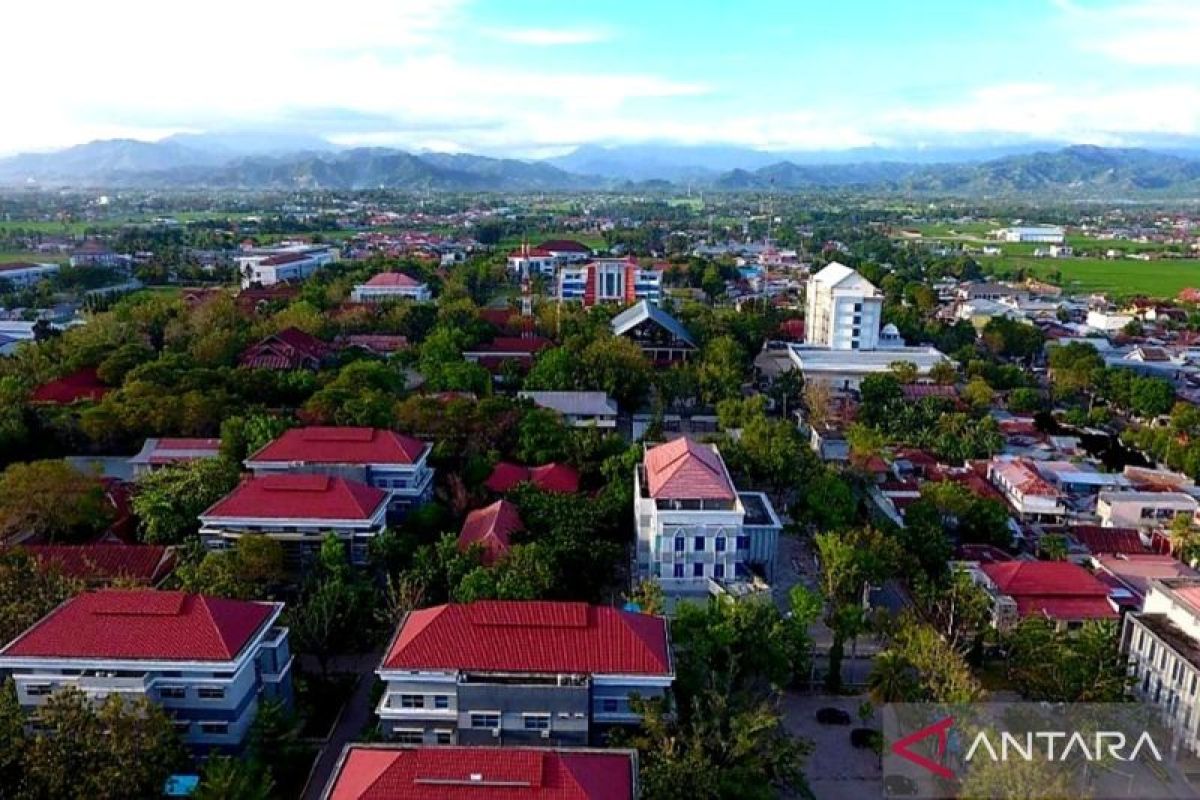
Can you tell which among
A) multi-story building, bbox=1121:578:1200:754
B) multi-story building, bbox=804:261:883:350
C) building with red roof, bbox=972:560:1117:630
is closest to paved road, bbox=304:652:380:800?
building with red roof, bbox=972:560:1117:630

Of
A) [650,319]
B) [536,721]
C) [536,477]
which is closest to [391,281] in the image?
[650,319]

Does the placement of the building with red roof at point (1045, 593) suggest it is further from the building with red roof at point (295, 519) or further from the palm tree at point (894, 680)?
the building with red roof at point (295, 519)

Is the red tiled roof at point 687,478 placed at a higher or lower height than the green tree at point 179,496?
higher

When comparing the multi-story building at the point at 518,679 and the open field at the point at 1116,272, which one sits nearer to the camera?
the multi-story building at the point at 518,679

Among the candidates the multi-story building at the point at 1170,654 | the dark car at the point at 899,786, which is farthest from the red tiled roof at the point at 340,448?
the multi-story building at the point at 1170,654

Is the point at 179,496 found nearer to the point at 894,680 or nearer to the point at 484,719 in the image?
the point at 484,719

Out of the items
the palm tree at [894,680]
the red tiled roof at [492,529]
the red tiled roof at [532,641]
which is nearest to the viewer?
the red tiled roof at [532,641]
